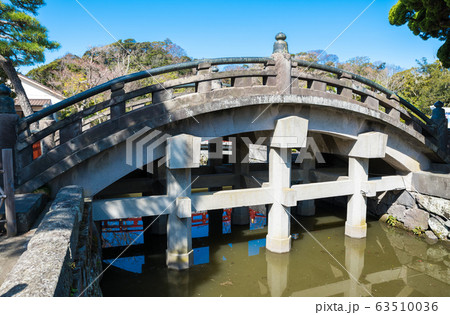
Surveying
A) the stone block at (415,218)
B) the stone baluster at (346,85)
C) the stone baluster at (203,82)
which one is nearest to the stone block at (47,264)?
the stone baluster at (203,82)

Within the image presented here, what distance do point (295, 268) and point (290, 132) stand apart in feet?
9.98

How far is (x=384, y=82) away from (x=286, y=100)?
2852cm

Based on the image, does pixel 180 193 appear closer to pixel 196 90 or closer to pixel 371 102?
pixel 196 90

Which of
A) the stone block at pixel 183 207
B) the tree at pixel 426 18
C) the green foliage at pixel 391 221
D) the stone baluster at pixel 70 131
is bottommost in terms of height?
the green foliage at pixel 391 221

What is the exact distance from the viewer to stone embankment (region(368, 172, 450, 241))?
8617 millimetres

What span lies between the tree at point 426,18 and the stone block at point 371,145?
2.34m

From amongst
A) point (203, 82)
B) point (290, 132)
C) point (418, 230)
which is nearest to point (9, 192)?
point (203, 82)

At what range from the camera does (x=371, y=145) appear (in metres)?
8.14

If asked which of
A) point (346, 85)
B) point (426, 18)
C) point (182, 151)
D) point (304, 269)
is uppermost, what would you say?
point (426, 18)

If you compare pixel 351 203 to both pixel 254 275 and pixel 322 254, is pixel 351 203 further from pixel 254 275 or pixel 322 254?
pixel 254 275

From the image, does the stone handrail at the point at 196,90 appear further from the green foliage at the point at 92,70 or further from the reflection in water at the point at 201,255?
the green foliage at the point at 92,70

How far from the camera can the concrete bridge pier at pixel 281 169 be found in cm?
725

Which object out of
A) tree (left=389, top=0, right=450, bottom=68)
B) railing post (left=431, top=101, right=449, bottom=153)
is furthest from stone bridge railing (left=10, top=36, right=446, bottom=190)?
tree (left=389, top=0, right=450, bottom=68)

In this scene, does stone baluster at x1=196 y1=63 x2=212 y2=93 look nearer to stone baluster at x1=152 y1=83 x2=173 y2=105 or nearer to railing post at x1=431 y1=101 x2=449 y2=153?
stone baluster at x1=152 y1=83 x2=173 y2=105
